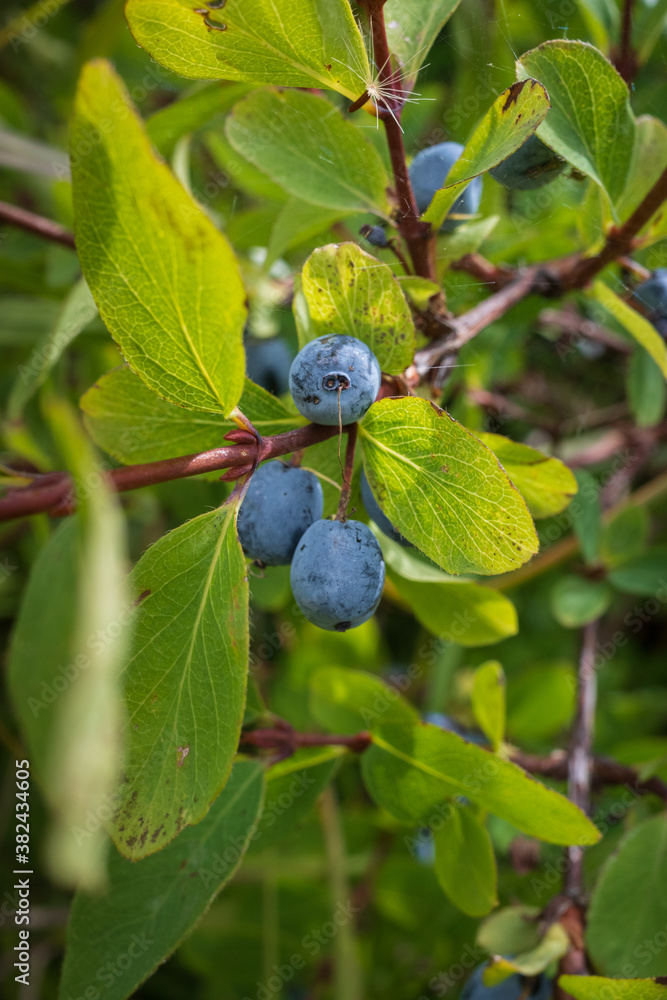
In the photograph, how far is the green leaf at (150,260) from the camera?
529 millimetres

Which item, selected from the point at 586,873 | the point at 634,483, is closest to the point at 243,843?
the point at 586,873

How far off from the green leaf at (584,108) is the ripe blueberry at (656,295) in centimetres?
29

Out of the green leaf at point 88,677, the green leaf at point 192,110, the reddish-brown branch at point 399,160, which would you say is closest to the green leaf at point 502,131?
the reddish-brown branch at point 399,160

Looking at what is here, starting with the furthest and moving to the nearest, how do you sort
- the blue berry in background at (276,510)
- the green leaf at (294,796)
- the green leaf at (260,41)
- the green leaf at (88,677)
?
1. the green leaf at (294,796)
2. the blue berry in background at (276,510)
3. the green leaf at (260,41)
4. the green leaf at (88,677)

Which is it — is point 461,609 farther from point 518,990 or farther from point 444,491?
point 518,990

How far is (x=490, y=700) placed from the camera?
3.84 feet

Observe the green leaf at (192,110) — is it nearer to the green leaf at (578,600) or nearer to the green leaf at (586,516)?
the green leaf at (586,516)

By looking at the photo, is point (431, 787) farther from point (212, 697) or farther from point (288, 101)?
point (288, 101)

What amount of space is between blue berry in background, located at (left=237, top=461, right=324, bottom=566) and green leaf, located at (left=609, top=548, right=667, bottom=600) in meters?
1.11

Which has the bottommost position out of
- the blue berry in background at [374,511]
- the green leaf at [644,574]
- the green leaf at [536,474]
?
the green leaf at [644,574]

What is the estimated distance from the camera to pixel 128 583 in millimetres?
713

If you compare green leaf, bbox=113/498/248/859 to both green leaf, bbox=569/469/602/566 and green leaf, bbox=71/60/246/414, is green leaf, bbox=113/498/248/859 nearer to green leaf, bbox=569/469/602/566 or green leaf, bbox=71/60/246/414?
green leaf, bbox=71/60/246/414

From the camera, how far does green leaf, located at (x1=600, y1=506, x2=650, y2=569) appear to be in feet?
5.54

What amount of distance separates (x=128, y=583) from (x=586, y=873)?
119cm
